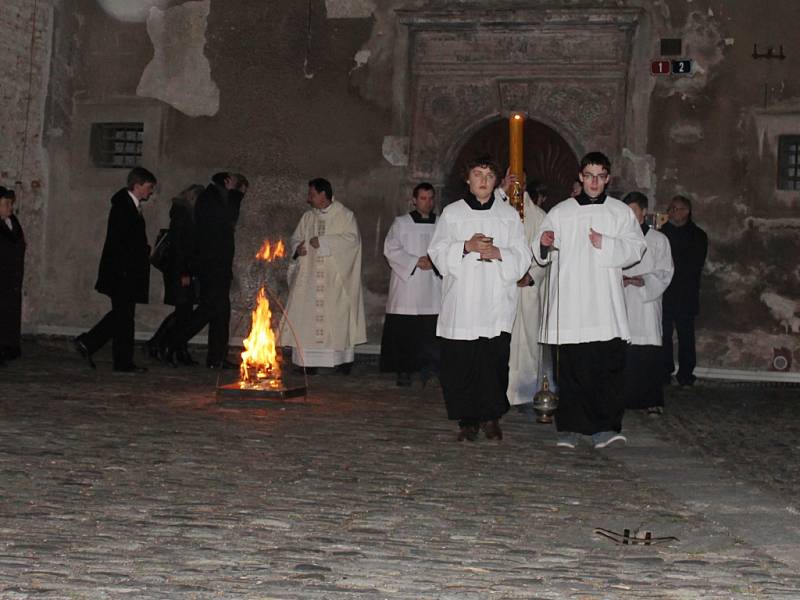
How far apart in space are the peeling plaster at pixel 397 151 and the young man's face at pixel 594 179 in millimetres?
6885

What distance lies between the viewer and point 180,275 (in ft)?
43.4

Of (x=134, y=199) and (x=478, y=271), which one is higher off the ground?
(x=134, y=199)

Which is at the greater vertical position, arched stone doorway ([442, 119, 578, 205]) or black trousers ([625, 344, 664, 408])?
arched stone doorway ([442, 119, 578, 205])

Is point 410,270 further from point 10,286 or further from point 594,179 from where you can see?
point 594,179

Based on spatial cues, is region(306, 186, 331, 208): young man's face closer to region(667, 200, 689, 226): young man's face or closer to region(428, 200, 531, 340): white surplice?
region(667, 200, 689, 226): young man's face

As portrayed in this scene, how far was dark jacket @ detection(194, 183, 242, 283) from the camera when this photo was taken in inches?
520

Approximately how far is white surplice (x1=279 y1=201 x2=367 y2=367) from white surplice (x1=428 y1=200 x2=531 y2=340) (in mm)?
4866

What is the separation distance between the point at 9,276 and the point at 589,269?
20.7 feet

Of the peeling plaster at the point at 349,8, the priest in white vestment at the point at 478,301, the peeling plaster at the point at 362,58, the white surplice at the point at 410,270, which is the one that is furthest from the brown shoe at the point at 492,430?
the peeling plaster at the point at 349,8

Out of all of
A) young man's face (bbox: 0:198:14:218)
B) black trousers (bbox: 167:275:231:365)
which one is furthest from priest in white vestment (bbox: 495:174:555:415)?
young man's face (bbox: 0:198:14:218)

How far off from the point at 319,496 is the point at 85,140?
10.8m

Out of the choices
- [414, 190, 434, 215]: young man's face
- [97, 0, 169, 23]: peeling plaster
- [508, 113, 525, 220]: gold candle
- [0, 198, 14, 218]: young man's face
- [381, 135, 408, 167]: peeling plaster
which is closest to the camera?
[508, 113, 525, 220]: gold candle

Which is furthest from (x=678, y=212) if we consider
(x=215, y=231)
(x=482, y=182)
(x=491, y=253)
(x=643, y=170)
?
(x=491, y=253)

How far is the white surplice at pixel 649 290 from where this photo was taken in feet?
33.1
